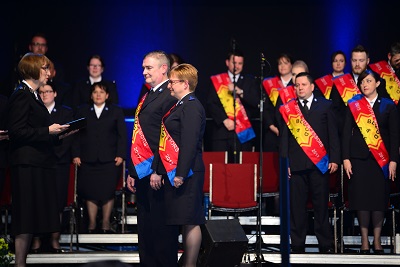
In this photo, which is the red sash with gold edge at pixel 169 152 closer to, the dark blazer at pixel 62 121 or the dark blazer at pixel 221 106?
the dark blazer at pixel 62 121

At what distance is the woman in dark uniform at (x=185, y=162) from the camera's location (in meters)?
5.13

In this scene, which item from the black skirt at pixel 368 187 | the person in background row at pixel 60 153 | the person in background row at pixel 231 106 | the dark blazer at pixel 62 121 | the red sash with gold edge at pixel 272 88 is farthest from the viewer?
the red sash with gold edge at pixel 272 88

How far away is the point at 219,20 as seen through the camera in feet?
31.7

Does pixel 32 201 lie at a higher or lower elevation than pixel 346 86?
lower

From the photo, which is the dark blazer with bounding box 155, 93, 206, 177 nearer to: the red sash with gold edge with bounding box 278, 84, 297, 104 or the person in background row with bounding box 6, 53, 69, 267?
the person in background row with bounding box 6, 53, 69, 267

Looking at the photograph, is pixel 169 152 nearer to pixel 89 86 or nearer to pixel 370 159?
pixel 370 159

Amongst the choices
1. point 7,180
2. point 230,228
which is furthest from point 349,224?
point 7,180

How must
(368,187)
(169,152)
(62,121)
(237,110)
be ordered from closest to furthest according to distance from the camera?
(169,152) < (368,187) < (62,121) < (237,110)

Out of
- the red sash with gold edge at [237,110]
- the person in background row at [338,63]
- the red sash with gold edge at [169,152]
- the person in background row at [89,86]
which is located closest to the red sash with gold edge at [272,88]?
the red sash with gold edge at [237,110]

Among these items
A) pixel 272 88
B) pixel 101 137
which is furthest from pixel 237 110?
pixel 101 137

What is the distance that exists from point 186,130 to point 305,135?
215cm

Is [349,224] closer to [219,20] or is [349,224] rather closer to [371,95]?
[371,95]

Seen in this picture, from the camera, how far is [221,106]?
8250mm

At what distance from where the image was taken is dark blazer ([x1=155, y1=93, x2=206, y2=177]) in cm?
514
